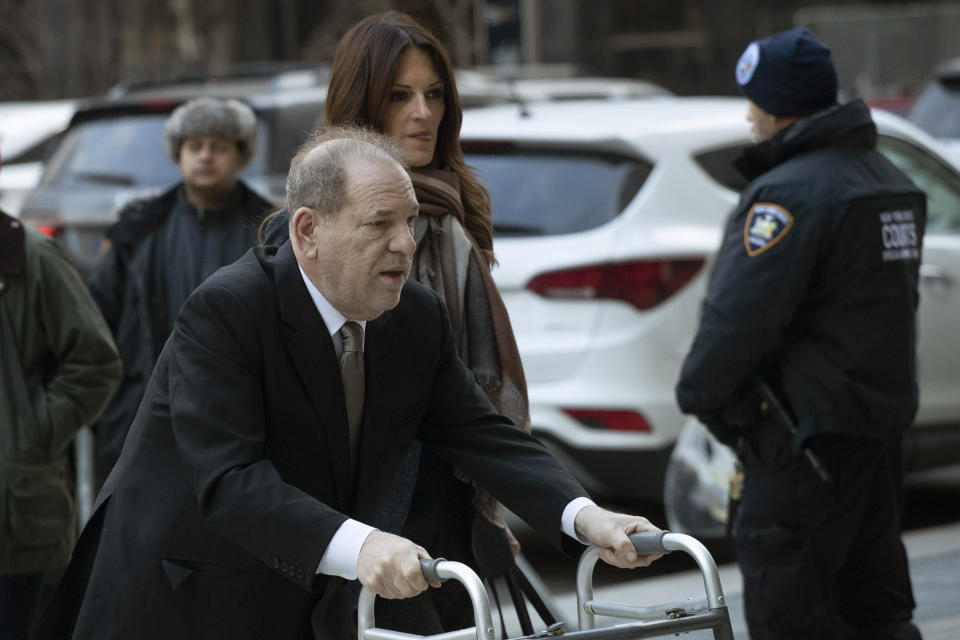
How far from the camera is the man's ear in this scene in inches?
116

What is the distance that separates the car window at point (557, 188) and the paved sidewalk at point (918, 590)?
4.53 feet

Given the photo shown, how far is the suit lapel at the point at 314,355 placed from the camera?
9.71 feet

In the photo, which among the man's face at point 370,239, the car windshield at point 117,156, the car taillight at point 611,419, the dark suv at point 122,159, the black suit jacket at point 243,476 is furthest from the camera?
the car windshield at point 117,156

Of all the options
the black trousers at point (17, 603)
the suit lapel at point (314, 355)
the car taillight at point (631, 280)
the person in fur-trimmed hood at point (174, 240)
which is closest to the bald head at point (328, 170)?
the suit lapel at point (314, 355)

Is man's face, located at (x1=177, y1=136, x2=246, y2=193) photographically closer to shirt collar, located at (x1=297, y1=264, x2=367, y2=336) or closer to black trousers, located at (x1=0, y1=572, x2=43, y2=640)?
Result: black trousers, located at (x1=0, y1=572, x2=43, y2=640)

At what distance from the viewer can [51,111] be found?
12586 mm

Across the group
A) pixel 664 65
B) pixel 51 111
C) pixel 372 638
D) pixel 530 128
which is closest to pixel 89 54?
pixel 664 65

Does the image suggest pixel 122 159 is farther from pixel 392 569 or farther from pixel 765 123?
pixel 392 569

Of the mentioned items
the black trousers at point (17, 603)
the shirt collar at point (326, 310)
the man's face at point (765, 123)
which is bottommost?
the black trousers at point (17, 603)

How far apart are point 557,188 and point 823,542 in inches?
98.7

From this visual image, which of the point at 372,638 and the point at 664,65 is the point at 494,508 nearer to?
the point at 372,638

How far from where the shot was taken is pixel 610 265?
6.25 m

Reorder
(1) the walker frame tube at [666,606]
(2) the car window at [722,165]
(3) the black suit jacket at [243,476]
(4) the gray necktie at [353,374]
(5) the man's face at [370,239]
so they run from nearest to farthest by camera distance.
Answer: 1. (1) the walker frame tube at [666,606]
2. (3) the black suit jacket at [243,476]
3. (5) the man's face at [370,239]
4. (4) the gray necktie at [353,374]
5. (2) the car window at [722,165]

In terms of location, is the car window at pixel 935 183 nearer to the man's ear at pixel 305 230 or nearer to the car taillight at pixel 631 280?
the car taillight at pixel 631 280
